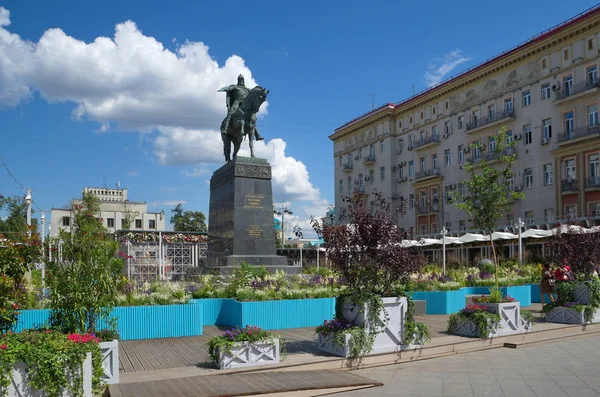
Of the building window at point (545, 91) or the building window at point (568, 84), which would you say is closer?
the building window at point (568, 84)

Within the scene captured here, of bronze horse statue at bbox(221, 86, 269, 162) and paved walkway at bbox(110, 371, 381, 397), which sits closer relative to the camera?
paved walkway at bbox(110, 371, 381, 397)

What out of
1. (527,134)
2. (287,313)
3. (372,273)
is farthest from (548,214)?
(372,273)

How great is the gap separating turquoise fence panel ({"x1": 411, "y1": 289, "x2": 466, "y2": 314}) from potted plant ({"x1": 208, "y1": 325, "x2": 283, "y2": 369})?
9319 mm

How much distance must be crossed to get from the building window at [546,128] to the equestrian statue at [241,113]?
3181 cm

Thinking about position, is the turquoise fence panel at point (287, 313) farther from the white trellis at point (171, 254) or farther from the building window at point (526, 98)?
the building window at point (526, 98)

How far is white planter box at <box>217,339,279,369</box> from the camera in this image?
9547 millimetres

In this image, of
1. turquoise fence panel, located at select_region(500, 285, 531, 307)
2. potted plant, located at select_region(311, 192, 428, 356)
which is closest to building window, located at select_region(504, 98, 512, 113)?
turquoise fence panel, located at select_region(500, 285, 531, 307)

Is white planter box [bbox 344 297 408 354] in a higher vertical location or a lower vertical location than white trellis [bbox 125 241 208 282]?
lower

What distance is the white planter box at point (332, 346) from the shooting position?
34.1 feet

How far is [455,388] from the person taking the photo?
29.2ft

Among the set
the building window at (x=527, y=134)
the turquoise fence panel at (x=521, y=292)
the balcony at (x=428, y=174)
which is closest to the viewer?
the turquoise fence panel at (x=521, y=292)

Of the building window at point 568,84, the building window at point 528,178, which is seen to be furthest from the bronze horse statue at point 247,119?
the building window at point 528,178

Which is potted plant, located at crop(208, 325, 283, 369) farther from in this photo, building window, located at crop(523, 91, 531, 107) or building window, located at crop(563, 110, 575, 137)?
building window, located at crop(523, 91, 531, 107)

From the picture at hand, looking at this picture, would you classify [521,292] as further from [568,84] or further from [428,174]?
[428,174]
